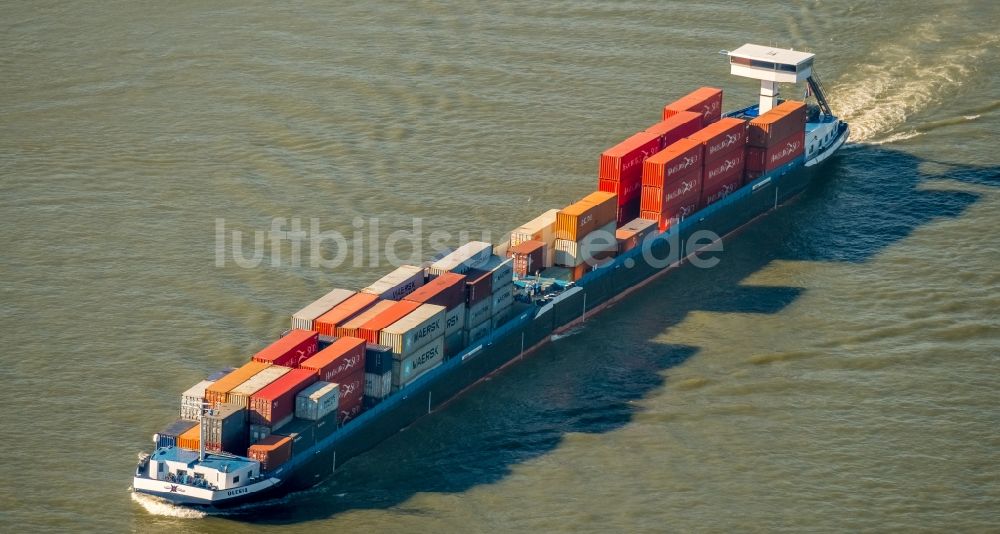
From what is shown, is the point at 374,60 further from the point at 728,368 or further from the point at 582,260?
the point at 728,368

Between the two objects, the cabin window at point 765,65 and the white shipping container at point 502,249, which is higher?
the cabin window at point 765,65

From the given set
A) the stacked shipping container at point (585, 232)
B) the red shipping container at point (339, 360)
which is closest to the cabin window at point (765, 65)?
the stacked shipping container at point (585, 232)

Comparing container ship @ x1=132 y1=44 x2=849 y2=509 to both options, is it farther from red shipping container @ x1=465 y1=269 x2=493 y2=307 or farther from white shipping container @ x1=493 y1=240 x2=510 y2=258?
white shipping container @ x1=493 y1=240 x2=510 y2=258

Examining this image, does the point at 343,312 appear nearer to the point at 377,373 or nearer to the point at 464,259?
the point at 377,373

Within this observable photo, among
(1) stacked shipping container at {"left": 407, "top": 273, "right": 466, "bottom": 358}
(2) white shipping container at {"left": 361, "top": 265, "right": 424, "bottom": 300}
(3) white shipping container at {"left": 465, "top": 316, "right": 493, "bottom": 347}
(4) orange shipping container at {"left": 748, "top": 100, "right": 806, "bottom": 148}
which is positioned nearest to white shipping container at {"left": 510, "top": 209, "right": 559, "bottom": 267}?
(3) white shipping container at {"left": 465, "top": 316, "right": 493, "bottom": 347}

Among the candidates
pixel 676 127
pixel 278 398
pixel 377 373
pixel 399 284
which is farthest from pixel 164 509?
pixel 676 127

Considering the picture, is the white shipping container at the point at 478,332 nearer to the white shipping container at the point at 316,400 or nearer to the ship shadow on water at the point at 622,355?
the ship shadow on water at the point at 622,355

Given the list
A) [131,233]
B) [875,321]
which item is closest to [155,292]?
[131,233]
